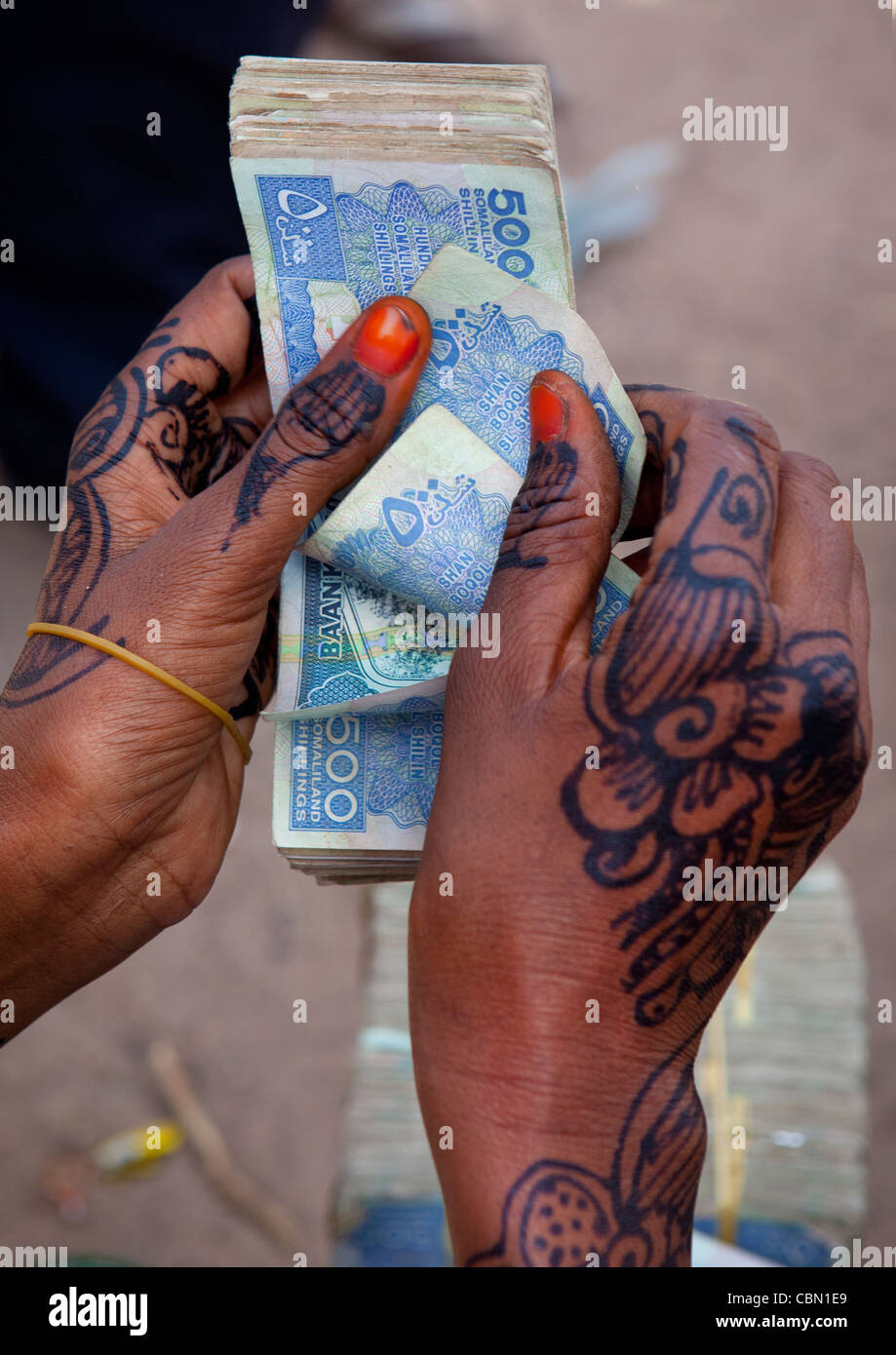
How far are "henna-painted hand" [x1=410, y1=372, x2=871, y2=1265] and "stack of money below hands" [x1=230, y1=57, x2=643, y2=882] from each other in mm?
219

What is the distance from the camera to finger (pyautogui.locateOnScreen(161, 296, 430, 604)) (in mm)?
1496

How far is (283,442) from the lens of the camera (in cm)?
150

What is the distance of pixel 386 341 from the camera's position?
153cm

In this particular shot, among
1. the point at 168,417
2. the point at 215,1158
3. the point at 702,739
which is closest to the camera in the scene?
the point at 702,739

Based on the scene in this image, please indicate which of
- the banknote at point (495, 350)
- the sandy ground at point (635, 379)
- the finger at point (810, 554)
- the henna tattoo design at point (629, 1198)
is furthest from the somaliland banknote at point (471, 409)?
the sandy ground at point (635, 379)

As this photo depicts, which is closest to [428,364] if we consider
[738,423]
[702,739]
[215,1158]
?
[738,423]

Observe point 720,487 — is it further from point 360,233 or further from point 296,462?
point 360,233

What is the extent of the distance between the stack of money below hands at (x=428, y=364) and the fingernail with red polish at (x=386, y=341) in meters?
0.07

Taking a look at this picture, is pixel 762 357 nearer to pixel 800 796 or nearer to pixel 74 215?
pixel 74 215

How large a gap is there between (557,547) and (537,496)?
9 cm

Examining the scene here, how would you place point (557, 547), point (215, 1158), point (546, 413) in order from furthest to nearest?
1. point (215, 1158)
2. point (546, 413)
3. point (557, 547)

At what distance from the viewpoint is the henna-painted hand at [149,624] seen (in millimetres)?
Result: 1506

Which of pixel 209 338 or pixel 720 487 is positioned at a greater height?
pixel 209 338

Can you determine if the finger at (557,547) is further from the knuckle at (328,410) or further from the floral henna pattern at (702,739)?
the knuckle at (328,410)
